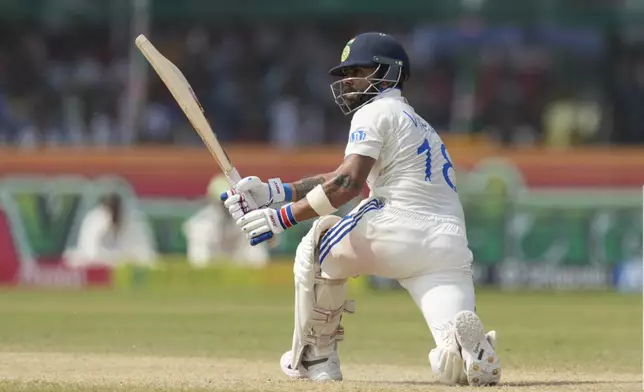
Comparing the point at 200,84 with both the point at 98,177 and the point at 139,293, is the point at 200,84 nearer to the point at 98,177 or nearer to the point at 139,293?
the point at 98,177

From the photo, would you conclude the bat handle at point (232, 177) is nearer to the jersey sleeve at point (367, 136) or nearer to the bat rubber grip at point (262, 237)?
the bat rubber grip at point (262, 237)

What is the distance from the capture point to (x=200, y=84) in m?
22.2

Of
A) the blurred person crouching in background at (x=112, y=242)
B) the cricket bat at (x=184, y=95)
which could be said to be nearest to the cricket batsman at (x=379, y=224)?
the cricket bat at (x=184, y=95)

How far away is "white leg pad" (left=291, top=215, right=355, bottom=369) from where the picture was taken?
7484 mm

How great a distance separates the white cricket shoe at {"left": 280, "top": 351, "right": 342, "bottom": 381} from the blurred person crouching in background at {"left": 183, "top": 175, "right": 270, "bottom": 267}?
10.7 meters

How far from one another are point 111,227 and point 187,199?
116 centimetres

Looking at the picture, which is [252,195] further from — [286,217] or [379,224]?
[379,224]

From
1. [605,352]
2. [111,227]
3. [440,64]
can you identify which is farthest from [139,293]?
[605,352]

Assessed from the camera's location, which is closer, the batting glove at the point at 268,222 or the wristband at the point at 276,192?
the batting glove at the point at 268,222

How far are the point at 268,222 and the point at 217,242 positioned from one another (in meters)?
11.2

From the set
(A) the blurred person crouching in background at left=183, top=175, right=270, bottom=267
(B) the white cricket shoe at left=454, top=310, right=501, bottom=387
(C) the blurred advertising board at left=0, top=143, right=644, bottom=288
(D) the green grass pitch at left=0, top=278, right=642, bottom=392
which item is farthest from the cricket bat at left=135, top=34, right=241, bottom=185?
(C) the blurred advertising board at left=0, top=143, right=644, bottom=288

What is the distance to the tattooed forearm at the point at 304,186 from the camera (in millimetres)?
7777

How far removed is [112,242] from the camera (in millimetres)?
18562

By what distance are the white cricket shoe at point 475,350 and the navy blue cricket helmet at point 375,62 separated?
139cm
